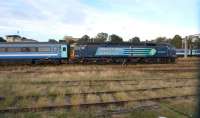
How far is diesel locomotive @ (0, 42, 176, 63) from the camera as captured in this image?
34.0 m

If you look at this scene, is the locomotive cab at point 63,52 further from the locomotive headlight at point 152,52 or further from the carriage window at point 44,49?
the locomotive headlight at point 152,52

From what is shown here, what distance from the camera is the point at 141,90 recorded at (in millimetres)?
14625

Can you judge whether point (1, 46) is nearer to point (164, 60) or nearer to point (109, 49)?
point (109, 49)

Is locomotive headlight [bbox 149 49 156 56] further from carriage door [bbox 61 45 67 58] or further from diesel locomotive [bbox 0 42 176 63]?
carriage door [bbox 61 45 67 58]

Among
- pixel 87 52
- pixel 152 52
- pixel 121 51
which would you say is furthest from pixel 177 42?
pixel 87 52

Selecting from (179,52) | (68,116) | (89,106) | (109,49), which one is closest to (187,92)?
(89,106)

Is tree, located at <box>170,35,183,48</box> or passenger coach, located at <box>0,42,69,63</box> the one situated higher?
tree, located at <box>170,35,183,48</box>

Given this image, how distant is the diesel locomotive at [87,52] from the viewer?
34031mm

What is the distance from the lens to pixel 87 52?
3694cm

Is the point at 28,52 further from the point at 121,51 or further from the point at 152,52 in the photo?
Answer: the point at 152,52

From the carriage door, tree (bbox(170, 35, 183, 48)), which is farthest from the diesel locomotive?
tree (bbox(170, 35, 183, 48))

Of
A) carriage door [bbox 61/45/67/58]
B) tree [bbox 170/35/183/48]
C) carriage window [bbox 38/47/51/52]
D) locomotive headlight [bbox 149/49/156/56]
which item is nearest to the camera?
carriage window [bbox 38/47/51/52]

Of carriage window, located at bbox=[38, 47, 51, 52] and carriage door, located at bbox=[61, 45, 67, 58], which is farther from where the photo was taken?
carriage door, located at bbox=[61, 45, 67, 58]

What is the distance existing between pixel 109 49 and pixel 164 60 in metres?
8.97
